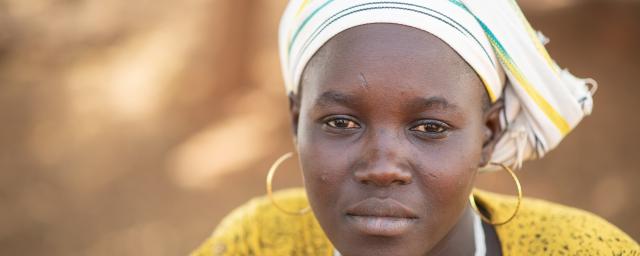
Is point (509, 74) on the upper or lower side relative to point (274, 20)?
lower

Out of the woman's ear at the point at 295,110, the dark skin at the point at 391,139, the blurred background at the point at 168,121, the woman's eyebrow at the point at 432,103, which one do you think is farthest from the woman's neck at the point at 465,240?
the blurred background at the point at 168,121

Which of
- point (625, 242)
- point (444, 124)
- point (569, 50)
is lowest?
point (625, 242)

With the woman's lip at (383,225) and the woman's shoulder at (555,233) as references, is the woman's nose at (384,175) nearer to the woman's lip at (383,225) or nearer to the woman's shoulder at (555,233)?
the woman's lip at (383,225)

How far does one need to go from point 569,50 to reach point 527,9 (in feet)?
1.52

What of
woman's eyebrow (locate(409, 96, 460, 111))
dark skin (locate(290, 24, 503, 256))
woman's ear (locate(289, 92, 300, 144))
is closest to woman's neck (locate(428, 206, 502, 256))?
dark skin (locate(290, 24, 503, 256))

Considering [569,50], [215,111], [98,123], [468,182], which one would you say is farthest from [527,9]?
[468,182]

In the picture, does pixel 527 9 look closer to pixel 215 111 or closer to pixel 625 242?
pixel 215 111

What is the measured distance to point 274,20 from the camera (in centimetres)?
604

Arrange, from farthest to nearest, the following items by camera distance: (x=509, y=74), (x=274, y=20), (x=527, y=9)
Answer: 1. (x=274, y=20)
2. (x=527, y=9)
3. (x=509, y=74)

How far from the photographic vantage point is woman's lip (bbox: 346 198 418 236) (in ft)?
6.75

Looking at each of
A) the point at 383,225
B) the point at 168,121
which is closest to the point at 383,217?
the point at 383,225

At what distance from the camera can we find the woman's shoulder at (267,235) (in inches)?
106

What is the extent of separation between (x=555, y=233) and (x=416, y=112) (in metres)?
0.76

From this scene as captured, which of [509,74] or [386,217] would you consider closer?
[386,217]
